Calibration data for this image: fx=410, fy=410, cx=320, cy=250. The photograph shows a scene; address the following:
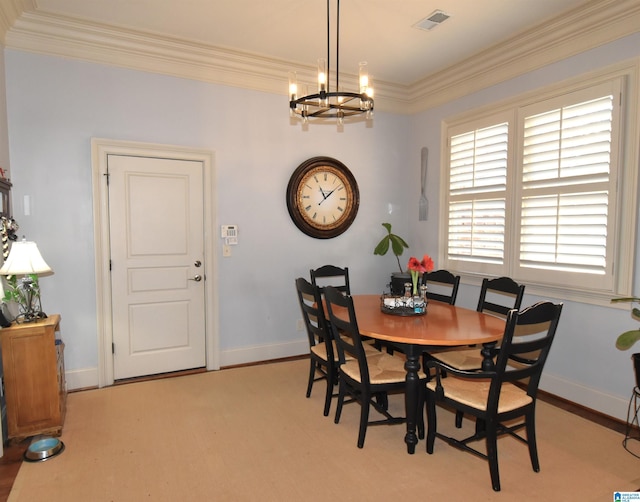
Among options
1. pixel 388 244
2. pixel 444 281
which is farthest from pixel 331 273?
pixel 444 281

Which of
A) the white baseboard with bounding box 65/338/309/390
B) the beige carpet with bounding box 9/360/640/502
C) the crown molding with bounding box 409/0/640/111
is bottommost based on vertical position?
the beige carpet with bounding box 9/360/640/502

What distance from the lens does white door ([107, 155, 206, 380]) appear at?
145 inches

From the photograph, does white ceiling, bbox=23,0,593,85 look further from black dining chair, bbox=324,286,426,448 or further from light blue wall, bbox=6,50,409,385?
black dining chair, bbox=324,286,426,448

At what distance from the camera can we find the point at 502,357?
2.06 meters

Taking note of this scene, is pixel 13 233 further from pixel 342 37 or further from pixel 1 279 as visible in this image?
pixel 342 37

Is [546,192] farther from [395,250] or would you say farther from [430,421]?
[430,421]

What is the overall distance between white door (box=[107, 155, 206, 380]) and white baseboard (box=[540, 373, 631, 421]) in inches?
125

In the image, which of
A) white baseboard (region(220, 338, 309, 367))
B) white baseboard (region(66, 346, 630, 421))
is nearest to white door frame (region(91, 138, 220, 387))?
white baseboard (region(66, 346, 630, 421))

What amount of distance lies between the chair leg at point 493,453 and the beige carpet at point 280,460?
6 centimetres

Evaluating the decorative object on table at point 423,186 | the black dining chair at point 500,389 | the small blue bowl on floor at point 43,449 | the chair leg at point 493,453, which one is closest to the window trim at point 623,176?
the black dining chair at point 500,389

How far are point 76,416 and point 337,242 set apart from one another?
2907mm

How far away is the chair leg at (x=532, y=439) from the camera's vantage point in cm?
233

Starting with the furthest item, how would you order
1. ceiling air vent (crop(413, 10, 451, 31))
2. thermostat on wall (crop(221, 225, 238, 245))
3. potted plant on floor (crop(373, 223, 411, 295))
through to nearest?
potted plant on floor (crop(373, 223, 411, 295)), thermostat on wall (crop(221, 225, 238, 245)), ceiling air vent (crop(413, 10, 451, 31))

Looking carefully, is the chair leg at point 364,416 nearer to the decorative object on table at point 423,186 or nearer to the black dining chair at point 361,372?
the black dining chair at point 361,372
